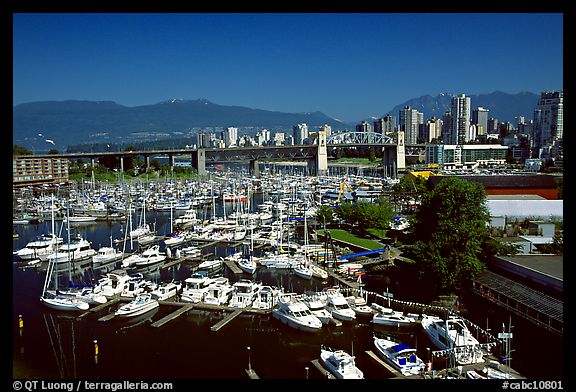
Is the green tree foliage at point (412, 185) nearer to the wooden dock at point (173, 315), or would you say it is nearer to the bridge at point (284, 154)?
the wooden dock at point (173, 315)

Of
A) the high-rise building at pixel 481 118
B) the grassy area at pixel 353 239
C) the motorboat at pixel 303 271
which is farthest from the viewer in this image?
the high-rise building at pixel 481 118

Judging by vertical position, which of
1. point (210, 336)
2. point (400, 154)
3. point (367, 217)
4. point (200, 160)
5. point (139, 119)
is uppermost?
point (139, 119)

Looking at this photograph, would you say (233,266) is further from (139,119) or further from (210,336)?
(139,119)

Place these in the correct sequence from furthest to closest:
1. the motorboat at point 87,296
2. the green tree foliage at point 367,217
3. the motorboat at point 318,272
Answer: the green tree foliage at point 367,217
the motorboat at point 318,272
the motorboat at point 87,296

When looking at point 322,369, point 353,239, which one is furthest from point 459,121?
point 322,369

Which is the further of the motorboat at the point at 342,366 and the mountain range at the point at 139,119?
the mountain range at the point at 139,119

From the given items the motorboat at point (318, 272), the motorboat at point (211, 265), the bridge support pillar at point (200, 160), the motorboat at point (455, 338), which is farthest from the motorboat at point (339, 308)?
A: the bridge support pillar at point (200, 160)

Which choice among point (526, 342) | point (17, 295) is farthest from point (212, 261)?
point (526, 342)
